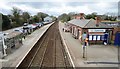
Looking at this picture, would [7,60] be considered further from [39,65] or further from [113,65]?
[113,65]

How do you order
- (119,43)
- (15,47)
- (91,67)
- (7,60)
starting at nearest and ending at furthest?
(91,67), (7,60), (15,47), (119,43)

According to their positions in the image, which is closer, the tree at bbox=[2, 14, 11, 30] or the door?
the door

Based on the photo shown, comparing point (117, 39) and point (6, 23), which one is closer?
point (117, 39)

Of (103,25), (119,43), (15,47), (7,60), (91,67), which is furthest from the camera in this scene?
(103,25)

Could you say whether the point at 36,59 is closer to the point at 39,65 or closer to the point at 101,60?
the point at 39,65

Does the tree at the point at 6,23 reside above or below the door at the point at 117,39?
above

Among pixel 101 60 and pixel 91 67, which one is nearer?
pixel 91 67

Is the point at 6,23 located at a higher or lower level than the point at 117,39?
higher

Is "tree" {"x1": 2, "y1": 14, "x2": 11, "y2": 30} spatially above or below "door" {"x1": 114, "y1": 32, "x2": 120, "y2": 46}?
above

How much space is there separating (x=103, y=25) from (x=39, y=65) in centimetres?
1325

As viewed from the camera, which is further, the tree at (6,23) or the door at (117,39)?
the tree at (6,23)

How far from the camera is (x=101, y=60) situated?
44.6 ft

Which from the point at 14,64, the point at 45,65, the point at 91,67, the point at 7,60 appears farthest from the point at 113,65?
the point at 7,60

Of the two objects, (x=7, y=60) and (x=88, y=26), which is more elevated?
(x=88, y=26)
